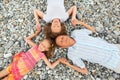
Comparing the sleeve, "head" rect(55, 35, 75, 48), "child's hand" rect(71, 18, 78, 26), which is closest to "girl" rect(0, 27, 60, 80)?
the sleeve

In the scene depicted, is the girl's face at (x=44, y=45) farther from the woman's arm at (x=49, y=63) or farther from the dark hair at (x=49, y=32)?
the woman's arm at (x=49, y=63)

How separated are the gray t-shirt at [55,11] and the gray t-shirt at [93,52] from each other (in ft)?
1.27

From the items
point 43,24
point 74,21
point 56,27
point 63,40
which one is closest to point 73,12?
point 74,21

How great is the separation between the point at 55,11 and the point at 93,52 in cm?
78

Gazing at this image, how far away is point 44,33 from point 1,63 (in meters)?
0.71

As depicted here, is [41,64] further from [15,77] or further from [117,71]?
[117,71]

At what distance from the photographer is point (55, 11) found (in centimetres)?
475

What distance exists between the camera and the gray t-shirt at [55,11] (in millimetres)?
4715

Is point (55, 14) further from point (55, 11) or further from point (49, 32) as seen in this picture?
point (49, 32)

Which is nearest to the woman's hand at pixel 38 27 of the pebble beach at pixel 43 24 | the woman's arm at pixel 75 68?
the pebble beach at pixel 43 24

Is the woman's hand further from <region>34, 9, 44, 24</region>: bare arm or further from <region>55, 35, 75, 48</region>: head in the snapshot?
<region>55, 35, 75, 48</region>: head

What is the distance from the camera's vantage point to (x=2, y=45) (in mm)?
4965

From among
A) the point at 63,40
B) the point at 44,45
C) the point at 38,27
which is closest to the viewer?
the point at 63,40

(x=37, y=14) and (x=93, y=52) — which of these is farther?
(x=37, y=14)
